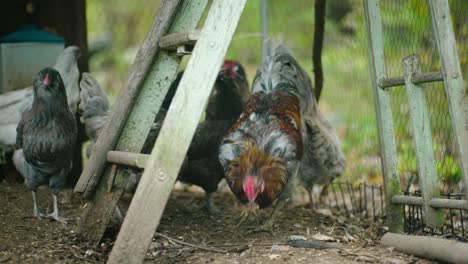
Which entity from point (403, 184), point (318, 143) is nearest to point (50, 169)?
point (318, 143)

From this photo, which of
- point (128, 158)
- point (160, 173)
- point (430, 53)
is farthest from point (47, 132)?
point (430, 53)

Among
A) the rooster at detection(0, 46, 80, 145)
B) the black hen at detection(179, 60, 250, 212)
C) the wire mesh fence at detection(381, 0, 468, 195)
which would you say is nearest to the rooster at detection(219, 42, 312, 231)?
the black hen at detection(179, 60, 250, 212)

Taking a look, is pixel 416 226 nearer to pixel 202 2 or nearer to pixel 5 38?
pixel 202 2

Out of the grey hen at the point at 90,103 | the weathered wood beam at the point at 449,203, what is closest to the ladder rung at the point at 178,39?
the weathered wood beam at the point at 449,203

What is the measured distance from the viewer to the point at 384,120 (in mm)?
3666

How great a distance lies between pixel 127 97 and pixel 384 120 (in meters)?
1.68

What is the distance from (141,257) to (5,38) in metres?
3.37

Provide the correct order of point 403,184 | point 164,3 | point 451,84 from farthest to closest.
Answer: point 403,184
point 164,3
point 451,84

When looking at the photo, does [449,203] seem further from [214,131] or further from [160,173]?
[214,131]

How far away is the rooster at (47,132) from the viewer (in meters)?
4.13

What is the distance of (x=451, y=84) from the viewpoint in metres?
2.88

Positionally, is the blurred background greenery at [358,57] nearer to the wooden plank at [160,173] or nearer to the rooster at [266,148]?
the rooster at [266,148]

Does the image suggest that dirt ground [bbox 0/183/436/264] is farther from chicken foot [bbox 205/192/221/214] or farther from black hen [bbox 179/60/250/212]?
black hen [bbox 179/60/250/212]

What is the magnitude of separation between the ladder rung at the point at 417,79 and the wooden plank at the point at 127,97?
4.71 ft
